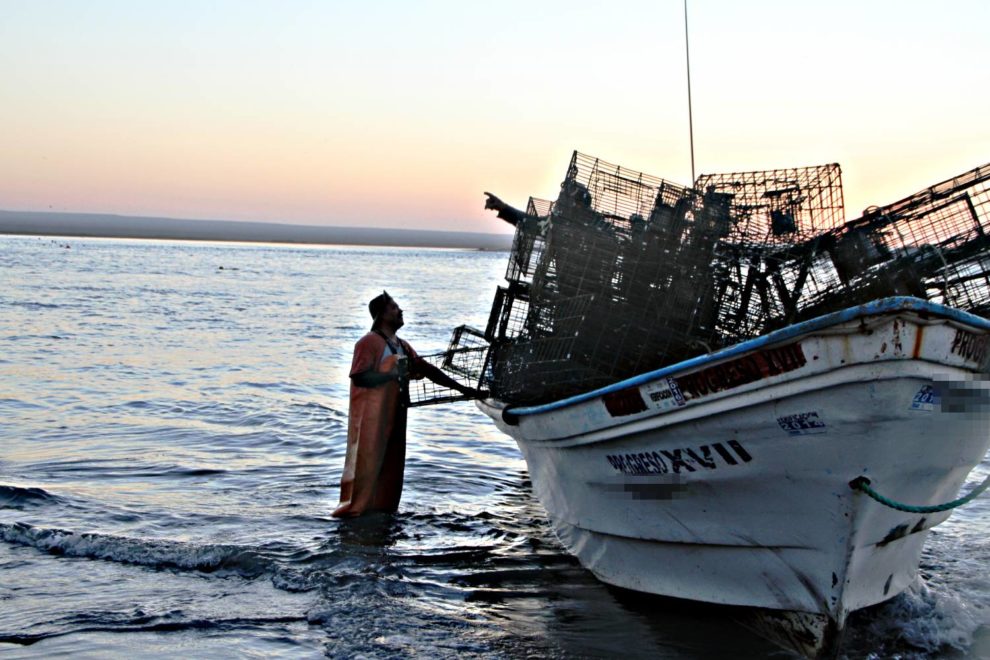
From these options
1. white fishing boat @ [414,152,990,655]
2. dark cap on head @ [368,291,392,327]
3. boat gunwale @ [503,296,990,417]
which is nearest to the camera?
boat gunwale @ [503,296,990,417]

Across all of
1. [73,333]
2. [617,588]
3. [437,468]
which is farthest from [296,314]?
[617,588]

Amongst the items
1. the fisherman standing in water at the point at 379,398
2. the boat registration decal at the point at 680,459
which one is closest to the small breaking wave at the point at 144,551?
the fisherman standing in water at the point at 379,398

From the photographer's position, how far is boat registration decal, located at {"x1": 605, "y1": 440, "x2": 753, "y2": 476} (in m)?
5.71

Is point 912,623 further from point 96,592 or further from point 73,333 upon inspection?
point 73,333

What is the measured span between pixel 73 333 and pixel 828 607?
21318 millimetres

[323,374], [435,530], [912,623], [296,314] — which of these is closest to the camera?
[912,623]

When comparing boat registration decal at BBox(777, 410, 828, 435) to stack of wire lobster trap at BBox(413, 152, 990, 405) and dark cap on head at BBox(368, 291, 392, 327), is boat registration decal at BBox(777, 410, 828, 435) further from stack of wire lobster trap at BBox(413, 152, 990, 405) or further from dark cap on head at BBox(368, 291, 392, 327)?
dark cap on head at BBox(368, 291, 392, 327)

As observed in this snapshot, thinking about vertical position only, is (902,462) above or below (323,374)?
above

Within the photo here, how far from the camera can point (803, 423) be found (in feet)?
17.5

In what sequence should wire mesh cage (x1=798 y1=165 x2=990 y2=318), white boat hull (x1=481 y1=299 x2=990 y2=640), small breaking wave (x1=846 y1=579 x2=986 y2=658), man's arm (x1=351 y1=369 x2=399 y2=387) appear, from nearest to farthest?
white boat hull (x1=481 y1=299 x2=990 y2=640)
wire mesh cage (x1=798 y1=165 x2=990 y2=318)
small breaking wave (x1=846 y1=579 x2=986 y2=658)
man's arm (x1=351 y1=369 x2=399 y2=387)

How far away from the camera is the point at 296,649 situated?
6.13 metres

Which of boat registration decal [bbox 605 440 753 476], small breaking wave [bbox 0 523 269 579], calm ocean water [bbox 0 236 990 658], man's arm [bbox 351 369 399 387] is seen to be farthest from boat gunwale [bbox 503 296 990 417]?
small breaking wave [bbox 0 523 269 579]

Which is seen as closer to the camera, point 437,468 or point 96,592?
point 96,592

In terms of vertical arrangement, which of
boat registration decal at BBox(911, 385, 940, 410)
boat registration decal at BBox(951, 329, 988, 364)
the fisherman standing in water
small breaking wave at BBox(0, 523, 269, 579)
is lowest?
small breaking wave at BBox(0, 523, 269, 579)
